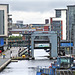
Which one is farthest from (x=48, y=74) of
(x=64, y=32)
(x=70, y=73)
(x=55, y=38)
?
(x=64, y=32)

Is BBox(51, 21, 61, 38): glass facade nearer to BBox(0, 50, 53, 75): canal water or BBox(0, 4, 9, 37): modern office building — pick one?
BBox(0, 4, 9, 37): modern office building

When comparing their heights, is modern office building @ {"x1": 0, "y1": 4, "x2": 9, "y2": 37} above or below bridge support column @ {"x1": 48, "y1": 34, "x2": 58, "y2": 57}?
above

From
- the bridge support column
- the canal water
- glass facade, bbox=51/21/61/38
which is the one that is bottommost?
the canal water

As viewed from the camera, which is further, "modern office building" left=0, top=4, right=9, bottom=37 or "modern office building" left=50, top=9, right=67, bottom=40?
"modern office building" left=50, top=9, right=67, bottom=40

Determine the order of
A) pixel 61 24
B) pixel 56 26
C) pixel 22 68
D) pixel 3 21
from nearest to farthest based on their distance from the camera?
1. pixel 22 68
2. pixel 3 21
3. pixel 61 24
4. pixel 56 26

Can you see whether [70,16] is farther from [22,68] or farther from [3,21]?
[22,68]

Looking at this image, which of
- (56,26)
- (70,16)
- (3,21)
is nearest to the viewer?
(3,21)

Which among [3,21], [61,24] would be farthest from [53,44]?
[61,24]

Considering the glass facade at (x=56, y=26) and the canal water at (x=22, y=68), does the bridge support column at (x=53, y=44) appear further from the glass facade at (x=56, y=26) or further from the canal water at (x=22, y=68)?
the glass facade at (x=56, y=26)

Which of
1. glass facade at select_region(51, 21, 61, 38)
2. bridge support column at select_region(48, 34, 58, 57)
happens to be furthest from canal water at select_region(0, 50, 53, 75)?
glass facade at select_region(51, 21, 61, 38)

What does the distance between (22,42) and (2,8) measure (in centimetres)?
2931

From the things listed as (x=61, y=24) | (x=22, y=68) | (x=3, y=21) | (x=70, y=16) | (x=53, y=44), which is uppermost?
(x=70, y=16)

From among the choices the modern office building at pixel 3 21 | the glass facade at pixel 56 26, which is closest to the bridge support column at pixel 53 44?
the modern office building at pixel 3 21

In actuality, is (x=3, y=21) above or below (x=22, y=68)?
above
